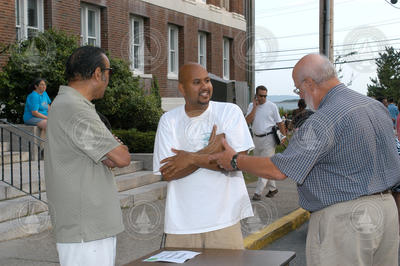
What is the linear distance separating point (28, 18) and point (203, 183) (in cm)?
1213

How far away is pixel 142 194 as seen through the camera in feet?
31.7

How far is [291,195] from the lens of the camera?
11086 millimetres

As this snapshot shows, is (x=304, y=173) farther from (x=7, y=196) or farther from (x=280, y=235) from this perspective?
(x=7, y=196)

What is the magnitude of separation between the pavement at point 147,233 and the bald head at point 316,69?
3708 millimetres

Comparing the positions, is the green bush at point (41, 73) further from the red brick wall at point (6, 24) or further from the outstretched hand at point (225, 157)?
the outstretched hand at point (225, 157)

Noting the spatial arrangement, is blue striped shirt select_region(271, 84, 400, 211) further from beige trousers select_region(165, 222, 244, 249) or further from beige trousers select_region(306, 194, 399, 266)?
beige trousers select_region(165, 222, 244, 249)

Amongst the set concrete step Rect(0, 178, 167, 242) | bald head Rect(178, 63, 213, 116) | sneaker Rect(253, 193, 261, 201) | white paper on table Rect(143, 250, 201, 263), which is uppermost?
bald head Rect(178, 63, 213, 116)

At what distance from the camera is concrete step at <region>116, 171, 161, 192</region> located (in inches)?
393

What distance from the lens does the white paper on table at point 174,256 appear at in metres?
3.40

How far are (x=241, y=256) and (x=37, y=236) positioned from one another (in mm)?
4391

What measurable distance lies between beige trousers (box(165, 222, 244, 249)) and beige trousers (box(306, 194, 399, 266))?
2.37ft

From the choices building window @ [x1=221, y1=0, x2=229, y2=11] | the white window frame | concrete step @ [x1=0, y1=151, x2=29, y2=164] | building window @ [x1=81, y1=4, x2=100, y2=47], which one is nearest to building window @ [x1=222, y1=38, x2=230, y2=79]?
building window @ [x1=221, y1=0, x2=229, y2=11]

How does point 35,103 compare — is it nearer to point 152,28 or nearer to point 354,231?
point 354,231

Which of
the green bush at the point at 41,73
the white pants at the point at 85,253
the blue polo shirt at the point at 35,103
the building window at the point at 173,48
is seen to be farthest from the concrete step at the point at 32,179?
the building window at the point at 173,48
